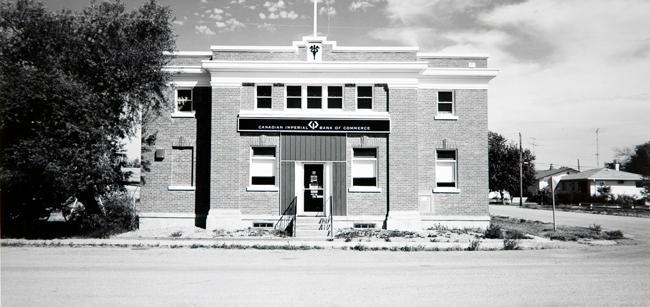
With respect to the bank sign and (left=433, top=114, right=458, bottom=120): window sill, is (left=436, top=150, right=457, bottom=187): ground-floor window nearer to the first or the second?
(left=433, top=114, right=458, bottom=120): window sill

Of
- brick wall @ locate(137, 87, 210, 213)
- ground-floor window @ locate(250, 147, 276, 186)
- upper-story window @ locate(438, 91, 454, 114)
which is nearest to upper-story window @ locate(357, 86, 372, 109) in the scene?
upper-story window @ locate(438, 91, 454, 114)

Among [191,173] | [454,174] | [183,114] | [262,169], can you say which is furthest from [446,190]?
[183,114]

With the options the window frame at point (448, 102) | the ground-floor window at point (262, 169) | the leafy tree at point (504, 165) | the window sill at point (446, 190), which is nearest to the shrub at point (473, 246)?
the window sill at point (446, 190)

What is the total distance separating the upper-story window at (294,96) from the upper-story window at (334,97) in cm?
127

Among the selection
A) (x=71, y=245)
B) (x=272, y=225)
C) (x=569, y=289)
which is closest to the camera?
(x=569, y=289)

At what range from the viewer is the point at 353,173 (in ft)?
66.8

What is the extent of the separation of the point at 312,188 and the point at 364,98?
14.8ft

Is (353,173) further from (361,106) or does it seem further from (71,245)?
(71,245)

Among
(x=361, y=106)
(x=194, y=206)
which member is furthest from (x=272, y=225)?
(x=361, y=106)

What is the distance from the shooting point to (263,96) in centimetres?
2062

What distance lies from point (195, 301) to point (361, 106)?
46.7 feet

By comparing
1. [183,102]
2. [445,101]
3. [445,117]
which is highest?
[445,101]

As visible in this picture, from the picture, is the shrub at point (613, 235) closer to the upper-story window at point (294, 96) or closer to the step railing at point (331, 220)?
the step railing at point (331, 220)

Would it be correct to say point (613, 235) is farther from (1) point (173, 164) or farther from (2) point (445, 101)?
(1) point (173, 164)
